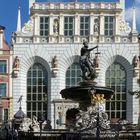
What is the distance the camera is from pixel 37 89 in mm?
74312

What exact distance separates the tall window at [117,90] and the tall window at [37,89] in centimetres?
861

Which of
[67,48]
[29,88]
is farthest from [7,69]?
[67,48]

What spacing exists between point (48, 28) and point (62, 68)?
229 inches

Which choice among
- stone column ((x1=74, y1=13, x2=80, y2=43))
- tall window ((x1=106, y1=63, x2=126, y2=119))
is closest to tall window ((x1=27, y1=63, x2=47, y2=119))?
stone column ((x1=74, y1=13, x2=80, y2=43))

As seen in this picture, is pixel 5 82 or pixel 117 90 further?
pixel 117 90

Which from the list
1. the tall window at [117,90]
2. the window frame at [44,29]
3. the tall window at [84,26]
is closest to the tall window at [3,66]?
the window frame at [44,29]

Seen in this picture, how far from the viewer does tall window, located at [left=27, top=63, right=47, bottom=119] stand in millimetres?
74250

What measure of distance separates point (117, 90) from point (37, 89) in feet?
35.4

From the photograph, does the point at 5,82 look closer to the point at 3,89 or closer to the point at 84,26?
the point at 3,89

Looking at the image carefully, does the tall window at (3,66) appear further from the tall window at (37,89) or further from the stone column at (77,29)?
the stone column at (77,29)

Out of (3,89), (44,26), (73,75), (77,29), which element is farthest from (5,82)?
(77,29)

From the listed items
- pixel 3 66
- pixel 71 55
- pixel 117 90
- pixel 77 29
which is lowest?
pixel 117 90

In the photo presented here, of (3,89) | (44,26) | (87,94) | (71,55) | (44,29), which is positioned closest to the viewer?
(87,94)

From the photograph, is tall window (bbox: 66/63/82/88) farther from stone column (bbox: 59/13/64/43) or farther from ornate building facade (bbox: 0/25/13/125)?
ornate building facade (bbox: 0/25/13/125)
